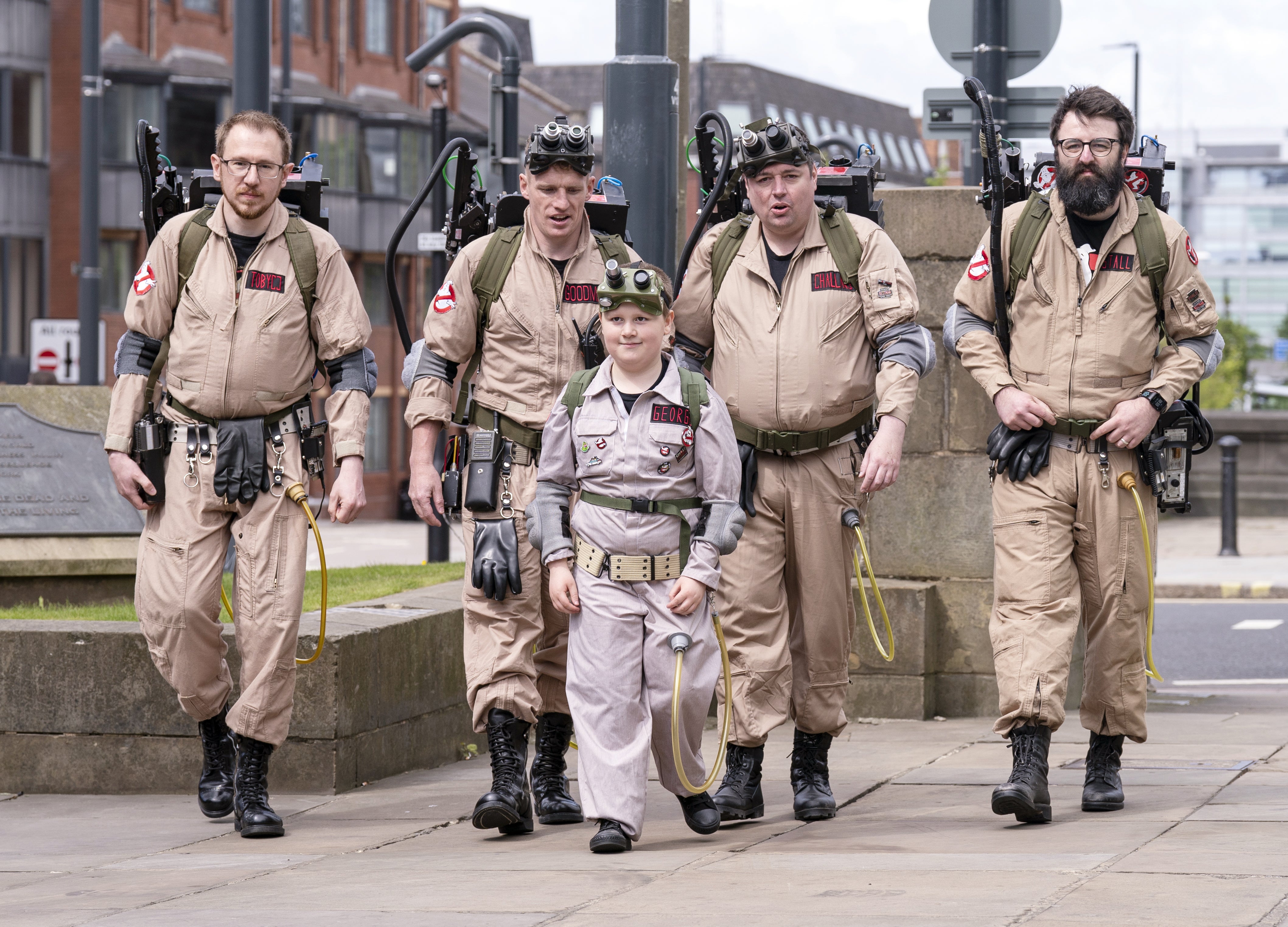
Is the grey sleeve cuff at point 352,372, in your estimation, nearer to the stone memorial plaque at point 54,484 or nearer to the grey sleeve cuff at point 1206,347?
the grey sleeve cuff at point 1206,347

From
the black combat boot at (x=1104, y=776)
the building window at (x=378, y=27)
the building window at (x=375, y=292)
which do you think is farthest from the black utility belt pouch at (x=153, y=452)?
the building window at (x=378, y=27)

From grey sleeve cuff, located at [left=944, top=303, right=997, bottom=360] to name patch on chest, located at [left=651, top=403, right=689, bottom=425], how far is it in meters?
1.07

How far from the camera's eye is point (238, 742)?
6.33m

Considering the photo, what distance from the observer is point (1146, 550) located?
619 centimetres

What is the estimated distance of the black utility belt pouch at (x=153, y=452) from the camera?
628 centimetres

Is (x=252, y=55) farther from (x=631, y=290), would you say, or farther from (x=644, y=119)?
(x=631, y=290)

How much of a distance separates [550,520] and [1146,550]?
1.91 metres

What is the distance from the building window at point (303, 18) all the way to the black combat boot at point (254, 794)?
40.3 m

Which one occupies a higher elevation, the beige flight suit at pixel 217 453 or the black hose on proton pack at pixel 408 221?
the black hose on proton pack at pixel 408 221

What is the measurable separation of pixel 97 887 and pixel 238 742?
0.97 m

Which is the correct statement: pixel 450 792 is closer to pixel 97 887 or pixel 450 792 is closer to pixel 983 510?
pixel 97 887

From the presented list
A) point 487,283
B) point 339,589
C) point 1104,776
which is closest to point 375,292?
point 339,589

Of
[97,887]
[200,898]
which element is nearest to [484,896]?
[200,898]

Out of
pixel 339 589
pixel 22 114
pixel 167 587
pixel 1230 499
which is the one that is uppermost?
pixel 22 114
